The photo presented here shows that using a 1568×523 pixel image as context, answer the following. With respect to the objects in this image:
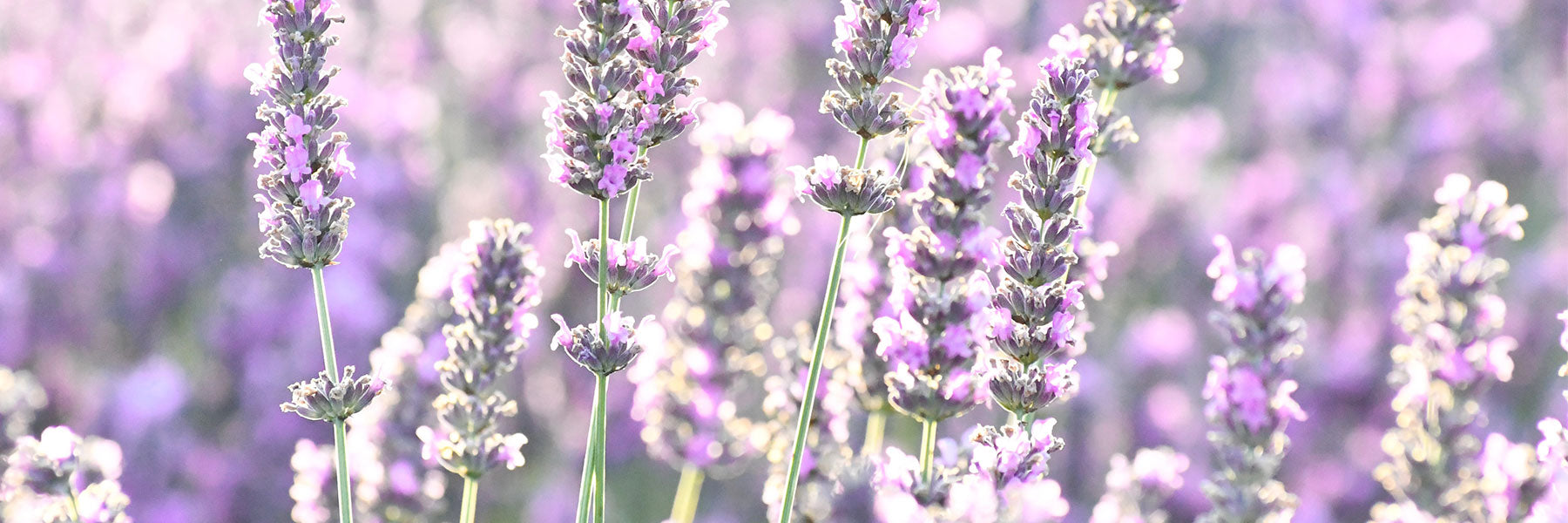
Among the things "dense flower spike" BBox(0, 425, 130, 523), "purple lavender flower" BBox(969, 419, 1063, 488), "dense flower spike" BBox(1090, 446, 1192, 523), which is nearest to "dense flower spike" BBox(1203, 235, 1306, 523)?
"dense flower spike" BBox(1090, 446, 1192, 523)

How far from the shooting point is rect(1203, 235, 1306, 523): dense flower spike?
6.47ft

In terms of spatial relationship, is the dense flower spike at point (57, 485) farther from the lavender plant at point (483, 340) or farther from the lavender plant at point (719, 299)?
the lavender plant at point (719, 299)

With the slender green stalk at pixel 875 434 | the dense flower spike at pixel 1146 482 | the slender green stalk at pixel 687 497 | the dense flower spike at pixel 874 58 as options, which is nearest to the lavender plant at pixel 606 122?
the dense flower spike at pixel 874 58

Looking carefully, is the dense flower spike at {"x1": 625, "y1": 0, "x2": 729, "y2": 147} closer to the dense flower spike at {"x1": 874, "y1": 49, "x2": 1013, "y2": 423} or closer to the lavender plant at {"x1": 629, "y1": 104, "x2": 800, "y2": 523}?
the dense flower spike at {"x1": 874, "y1": 49, "x2": 1013, "y2": 423}

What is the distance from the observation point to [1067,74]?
151 cm

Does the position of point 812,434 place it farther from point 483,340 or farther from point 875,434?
point 483,340

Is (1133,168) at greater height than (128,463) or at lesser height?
greater

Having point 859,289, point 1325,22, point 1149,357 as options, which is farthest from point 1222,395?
point 1325,22

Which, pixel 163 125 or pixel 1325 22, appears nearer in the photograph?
pixel 163 125

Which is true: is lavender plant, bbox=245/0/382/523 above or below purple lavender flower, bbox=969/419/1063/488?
above

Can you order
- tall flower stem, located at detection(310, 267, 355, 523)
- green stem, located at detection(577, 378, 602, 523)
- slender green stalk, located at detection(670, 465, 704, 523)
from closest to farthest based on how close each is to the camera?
tall flower stem, located at detection(310, 267, 355, 523)
green stem, located at detection(577, 378, 602, 523)
slender green stalk, located at detection(670, 465, 704, 523)

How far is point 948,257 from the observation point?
1658mm

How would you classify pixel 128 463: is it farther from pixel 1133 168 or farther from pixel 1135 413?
pixel 1133 168

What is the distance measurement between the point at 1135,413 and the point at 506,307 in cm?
249
